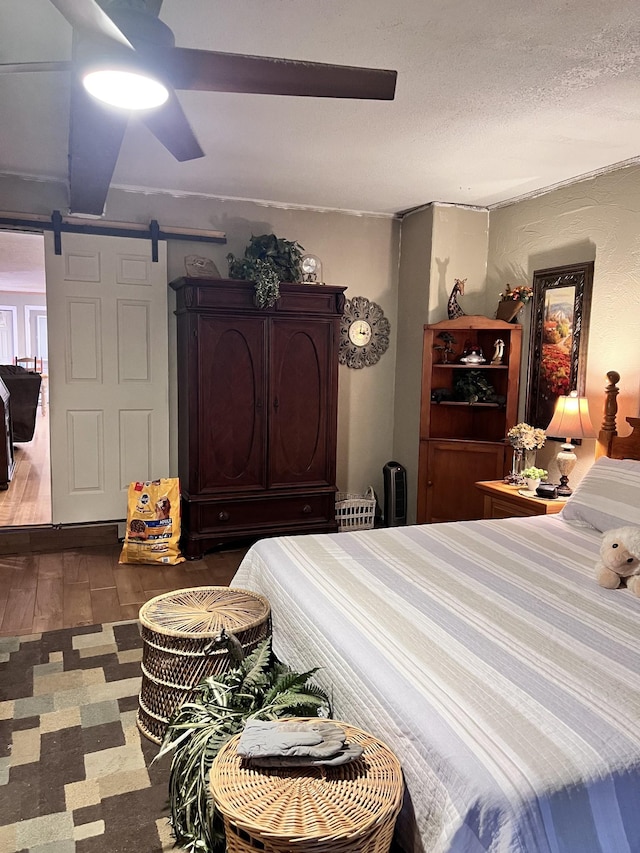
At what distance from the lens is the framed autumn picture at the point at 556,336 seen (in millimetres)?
3824

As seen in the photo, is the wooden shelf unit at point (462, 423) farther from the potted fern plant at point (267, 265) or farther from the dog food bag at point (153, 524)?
the dog food bag at point (153, 524)

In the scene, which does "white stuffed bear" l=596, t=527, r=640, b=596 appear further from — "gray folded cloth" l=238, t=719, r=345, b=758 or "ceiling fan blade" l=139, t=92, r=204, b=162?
"ceiling fan blade" l=139, t=92, r=204, b=162

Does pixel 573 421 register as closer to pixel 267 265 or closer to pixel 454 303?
pixel 454 303

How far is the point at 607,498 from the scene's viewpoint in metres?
2.78

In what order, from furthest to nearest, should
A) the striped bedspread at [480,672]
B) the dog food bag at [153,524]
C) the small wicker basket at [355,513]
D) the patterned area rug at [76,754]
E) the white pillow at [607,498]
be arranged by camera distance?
the small wicker basket at [355,513] < the dog food bag at [153,524] < the white pillow at [607,498] < the patterned area rug at [76,754] < the striped bedspread at [480,672]

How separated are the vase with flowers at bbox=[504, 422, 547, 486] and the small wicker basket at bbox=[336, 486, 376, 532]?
1.36 m

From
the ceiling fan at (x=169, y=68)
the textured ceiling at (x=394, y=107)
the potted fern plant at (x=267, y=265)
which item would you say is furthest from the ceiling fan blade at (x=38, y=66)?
the potted fern plant at (x=267, y=265)

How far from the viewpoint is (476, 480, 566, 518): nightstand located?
134 inches

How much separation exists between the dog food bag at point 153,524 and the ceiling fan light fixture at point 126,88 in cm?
277

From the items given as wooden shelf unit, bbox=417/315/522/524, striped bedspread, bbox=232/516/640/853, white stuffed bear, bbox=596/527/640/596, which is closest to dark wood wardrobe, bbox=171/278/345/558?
wooden shelf unit, bbox=417/315/522/524

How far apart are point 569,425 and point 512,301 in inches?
43.5

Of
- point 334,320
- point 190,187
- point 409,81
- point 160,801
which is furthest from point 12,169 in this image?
point 160,801

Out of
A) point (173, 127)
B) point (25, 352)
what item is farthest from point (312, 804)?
point (25, 352)

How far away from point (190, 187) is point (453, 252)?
6.38 ft
